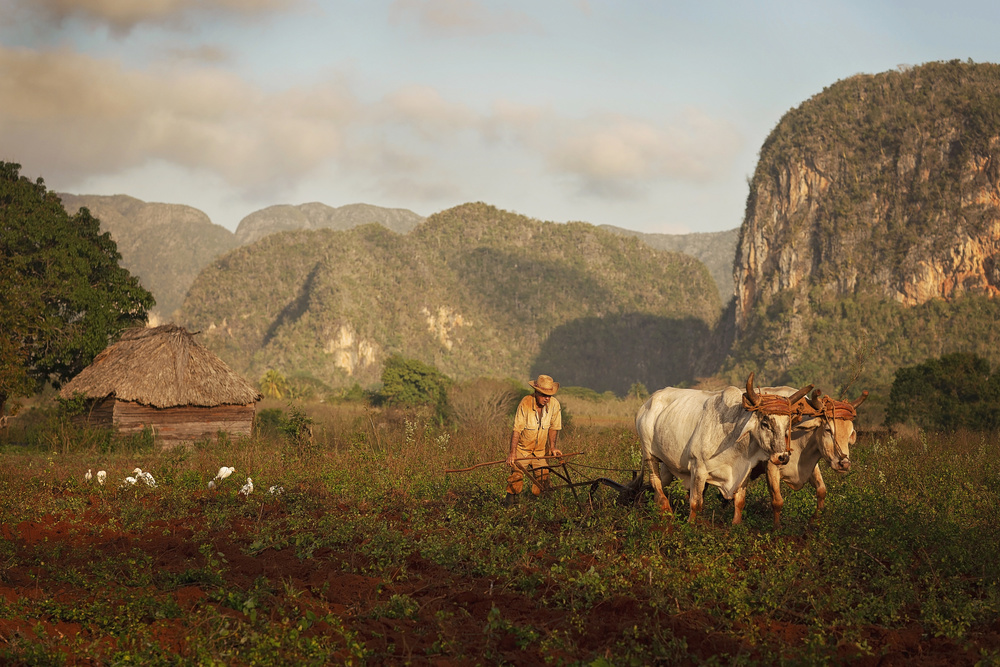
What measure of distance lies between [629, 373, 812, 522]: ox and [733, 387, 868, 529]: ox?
159mm

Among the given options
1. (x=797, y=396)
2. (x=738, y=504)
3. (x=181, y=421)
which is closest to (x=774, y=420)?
(x=797, y=396)

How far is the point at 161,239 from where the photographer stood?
157m

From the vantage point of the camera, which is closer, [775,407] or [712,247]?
[775,407]

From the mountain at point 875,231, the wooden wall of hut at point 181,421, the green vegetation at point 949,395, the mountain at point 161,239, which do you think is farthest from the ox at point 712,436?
the mountain at point 161,239

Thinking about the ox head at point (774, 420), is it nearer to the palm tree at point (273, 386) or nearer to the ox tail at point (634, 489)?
the ox tail at point (634, 489)

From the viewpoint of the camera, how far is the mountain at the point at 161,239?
5556 inches

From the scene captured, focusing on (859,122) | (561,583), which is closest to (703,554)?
(561,583)

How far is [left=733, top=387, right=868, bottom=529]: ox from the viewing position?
249 inches

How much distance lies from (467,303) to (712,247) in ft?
326

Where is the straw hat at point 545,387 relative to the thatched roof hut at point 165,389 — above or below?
above

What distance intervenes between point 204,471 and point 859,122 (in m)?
72.3

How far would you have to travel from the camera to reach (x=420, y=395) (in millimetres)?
38188

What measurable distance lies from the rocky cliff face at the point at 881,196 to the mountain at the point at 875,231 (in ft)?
0.34

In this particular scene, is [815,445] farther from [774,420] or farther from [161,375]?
[161,375]
